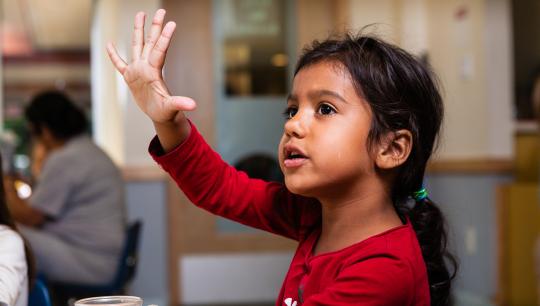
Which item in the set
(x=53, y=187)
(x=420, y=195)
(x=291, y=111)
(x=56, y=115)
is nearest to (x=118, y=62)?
(x=291, y=111)

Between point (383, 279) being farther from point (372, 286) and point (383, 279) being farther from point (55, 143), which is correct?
point (55, 143)

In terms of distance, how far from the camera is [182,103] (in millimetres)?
1171

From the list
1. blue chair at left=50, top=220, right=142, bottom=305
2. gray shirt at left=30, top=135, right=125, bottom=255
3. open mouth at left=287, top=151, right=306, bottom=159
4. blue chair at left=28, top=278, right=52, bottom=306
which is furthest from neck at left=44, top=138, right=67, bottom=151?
open mouth at left=287, top=151, right=306, bottom=159

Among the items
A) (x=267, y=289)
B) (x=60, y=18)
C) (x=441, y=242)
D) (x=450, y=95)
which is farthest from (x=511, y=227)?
(x=60, y=18)

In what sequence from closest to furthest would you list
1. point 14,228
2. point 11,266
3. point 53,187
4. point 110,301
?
point 110,301
point 11,266
point 14,228
point 53,187

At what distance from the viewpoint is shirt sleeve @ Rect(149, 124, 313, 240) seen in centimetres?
131

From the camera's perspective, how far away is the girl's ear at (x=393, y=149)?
124 cm

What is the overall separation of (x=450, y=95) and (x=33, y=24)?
4120mm

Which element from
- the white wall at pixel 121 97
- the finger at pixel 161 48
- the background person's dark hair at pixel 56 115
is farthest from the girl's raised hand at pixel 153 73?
the white wall at pixel 121 97

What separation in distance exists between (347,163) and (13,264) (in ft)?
2.07

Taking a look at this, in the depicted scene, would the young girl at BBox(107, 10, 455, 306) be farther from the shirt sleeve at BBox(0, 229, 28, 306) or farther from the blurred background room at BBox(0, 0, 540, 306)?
the blurred background room at BBox(0, 0, 540, 306)

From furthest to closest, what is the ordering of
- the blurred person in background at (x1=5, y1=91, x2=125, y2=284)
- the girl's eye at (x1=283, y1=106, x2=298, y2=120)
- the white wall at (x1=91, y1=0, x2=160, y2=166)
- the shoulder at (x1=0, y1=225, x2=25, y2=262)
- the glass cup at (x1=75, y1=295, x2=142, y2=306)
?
the white wall at (x1=91, y1=0, x2=160, y2=166) → the blurred person in background at (x1=5, y1=91, x2=125, y2=284) → the shoulder at (x1=0, y1=225, x2=25, y2=262) → the girl's eye at (x1=283, y1=106, x2=298, y2=120) → the glass cup at (x1=75, y1=295, x2=142, y2=306)

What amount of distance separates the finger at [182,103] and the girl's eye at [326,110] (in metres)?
0.19

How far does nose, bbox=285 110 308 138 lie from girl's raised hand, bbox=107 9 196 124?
0.15m
